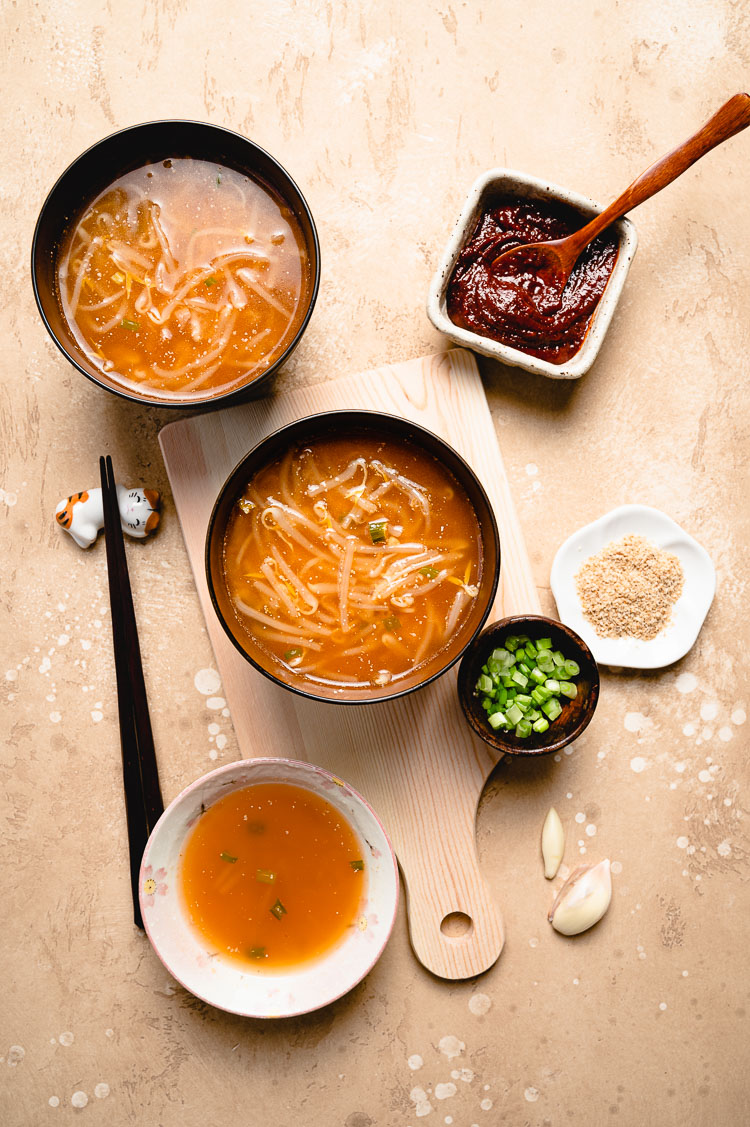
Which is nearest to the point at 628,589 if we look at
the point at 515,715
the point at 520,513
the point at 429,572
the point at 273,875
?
the point at 520,513

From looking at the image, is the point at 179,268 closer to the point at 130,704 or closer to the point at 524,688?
the point at 130,704

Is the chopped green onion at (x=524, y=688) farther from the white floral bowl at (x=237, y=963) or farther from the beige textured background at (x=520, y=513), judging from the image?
the white floral bowl at (x=237, y=963)

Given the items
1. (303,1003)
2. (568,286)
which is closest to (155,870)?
(303,1003)

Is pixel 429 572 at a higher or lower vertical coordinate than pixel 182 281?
lower

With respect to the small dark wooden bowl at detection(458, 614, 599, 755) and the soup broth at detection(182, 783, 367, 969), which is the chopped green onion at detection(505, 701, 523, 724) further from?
the soup broth at detection(182, 783, 367, 969)

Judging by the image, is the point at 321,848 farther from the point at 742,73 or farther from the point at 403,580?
the point at 742,73

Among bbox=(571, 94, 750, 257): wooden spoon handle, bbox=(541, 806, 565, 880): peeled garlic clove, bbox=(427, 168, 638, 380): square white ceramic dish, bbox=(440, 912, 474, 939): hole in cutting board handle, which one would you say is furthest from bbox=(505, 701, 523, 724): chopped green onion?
bbox=(571, 94, 750, 257): wooden spoon handle

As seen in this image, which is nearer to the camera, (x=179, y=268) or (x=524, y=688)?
(x=179, y=268)

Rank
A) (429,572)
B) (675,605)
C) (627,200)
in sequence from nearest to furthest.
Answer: (429,572) < (627,200) < (675,605)
